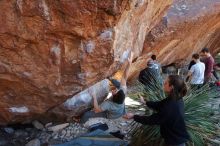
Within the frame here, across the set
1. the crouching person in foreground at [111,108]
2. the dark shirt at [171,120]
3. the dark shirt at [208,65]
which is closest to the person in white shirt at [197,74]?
the dark shirt at [208,65]

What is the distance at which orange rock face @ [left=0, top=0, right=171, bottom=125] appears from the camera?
18.1 feet

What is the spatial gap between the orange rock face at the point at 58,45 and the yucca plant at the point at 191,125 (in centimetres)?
113

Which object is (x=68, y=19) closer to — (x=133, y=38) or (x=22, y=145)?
(x=133, y=38)

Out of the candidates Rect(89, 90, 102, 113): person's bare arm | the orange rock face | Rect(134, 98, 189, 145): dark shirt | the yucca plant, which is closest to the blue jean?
Rect(89, 90, 102, 113): person's bare arm

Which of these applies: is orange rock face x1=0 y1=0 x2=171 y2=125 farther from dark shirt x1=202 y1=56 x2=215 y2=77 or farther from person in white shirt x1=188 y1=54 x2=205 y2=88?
dark shirt x1=202 y1=56 x2=215 y2=77

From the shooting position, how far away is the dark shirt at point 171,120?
16.6 ft

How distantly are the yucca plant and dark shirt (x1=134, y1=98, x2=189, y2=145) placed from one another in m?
1.46

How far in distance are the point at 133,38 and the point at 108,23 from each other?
1.26 m

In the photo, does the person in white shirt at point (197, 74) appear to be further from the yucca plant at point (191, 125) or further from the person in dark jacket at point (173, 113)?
the person in dark jacket at point (173, 113)

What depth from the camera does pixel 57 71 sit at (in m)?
6.25

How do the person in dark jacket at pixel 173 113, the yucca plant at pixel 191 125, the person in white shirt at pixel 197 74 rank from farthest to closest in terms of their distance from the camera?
1. the person in white shirt at pixel 197 74
2. the yucca plant at pixel 191 125
3. the person in dark jacket at pixel 173 113

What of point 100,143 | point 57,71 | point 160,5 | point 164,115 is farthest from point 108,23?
point 160,5

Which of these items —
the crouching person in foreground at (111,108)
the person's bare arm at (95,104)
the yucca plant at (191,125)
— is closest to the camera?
the yucca plant at (191,125)

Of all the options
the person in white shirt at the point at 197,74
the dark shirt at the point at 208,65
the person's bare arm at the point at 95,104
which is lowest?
the person's bare arm at the point at 95,104
